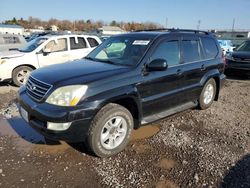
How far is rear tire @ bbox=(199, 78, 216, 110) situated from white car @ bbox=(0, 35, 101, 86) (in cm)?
505

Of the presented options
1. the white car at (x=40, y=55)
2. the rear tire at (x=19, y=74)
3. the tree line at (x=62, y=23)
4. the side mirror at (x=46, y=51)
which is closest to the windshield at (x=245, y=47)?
the white car at (x=40, y=55)

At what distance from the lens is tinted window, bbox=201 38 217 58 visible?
19.4 ft

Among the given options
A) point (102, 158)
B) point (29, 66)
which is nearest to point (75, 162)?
point (102, 158)

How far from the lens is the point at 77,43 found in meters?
9.57

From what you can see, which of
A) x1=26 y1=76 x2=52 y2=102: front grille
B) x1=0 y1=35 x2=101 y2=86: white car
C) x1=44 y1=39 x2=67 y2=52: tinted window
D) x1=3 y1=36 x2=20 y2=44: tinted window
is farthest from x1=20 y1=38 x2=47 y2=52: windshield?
x1=26 y1=76 x2=52 y2=102: front grille

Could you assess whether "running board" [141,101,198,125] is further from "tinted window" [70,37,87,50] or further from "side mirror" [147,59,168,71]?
"tinted window" [70,37,87,50]

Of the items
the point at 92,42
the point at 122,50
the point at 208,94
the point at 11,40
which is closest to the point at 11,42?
the point at 11,40

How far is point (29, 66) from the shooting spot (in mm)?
8695

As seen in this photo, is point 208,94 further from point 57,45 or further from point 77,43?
point 57,45

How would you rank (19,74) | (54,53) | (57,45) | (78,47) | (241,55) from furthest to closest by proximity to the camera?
(241,55) < (78,47) < (57,45) < (54,53) < (19,74)

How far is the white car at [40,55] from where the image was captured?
8.31 meters

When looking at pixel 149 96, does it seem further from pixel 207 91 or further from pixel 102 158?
pixel 207 91

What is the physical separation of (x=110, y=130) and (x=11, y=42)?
1067 centimetres

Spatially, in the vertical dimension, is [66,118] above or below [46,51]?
below
